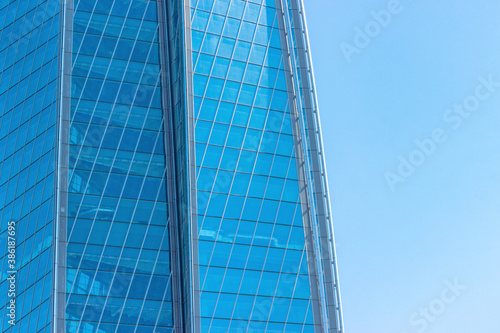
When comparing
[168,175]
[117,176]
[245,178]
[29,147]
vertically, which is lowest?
[245,178]

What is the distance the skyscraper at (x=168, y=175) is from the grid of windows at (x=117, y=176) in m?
0.13

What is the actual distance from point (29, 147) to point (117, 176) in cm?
1147

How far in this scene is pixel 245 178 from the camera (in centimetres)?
7625

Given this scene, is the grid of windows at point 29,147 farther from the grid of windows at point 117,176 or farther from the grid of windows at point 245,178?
the grid of windows at point 245,178

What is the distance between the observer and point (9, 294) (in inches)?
3100

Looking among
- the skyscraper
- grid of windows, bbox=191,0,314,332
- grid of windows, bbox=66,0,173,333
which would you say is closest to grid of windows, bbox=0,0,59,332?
the skyscraper

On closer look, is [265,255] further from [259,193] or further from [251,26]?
[251,26]

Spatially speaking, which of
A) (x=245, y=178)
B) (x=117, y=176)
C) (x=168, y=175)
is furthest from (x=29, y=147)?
(x=245, y=178)

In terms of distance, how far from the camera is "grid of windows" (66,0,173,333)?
73562mm

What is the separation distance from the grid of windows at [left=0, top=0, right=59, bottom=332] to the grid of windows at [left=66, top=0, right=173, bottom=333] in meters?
2.82

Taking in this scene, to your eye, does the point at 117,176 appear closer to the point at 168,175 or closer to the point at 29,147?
the point at 168,175

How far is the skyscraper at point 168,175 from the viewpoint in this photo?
72.4 m

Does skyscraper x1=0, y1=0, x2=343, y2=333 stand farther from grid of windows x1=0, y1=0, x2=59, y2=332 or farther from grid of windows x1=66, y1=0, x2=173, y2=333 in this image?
grid of windows x1=0, y1=0, x2=59, y2=332

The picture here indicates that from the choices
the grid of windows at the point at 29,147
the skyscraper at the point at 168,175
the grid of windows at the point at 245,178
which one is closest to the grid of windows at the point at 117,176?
the skyscraper at the point at 168,175
